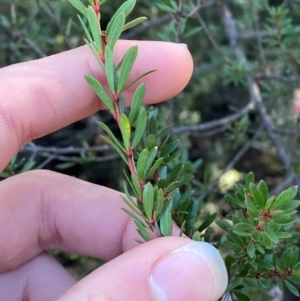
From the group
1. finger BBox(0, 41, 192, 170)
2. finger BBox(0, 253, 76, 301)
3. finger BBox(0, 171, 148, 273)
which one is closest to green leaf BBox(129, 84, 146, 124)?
finger BBox(0, 41, 192, 170)

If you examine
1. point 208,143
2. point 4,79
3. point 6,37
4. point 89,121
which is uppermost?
point 4,79

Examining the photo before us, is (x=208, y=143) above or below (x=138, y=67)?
below

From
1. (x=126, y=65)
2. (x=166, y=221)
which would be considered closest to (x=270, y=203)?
(x=166, y=221)

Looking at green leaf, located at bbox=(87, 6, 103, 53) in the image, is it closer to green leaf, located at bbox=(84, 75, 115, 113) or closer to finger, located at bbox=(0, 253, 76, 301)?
green leaf, located at bbox=(84, 75, 115, 113)

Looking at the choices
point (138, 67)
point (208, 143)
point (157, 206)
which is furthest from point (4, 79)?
point (208, 143)

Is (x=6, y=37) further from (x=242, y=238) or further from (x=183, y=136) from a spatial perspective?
(x=242, y=238)

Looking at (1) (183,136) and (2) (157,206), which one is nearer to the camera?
(2) (157,206)

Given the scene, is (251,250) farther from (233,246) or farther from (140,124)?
(140,124)

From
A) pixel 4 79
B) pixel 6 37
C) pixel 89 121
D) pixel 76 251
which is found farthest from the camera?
pixel 89 121

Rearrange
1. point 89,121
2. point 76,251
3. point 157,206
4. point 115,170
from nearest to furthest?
1. point 157,206
2. point 76,251
3. point 115,170
4. point 89,121
